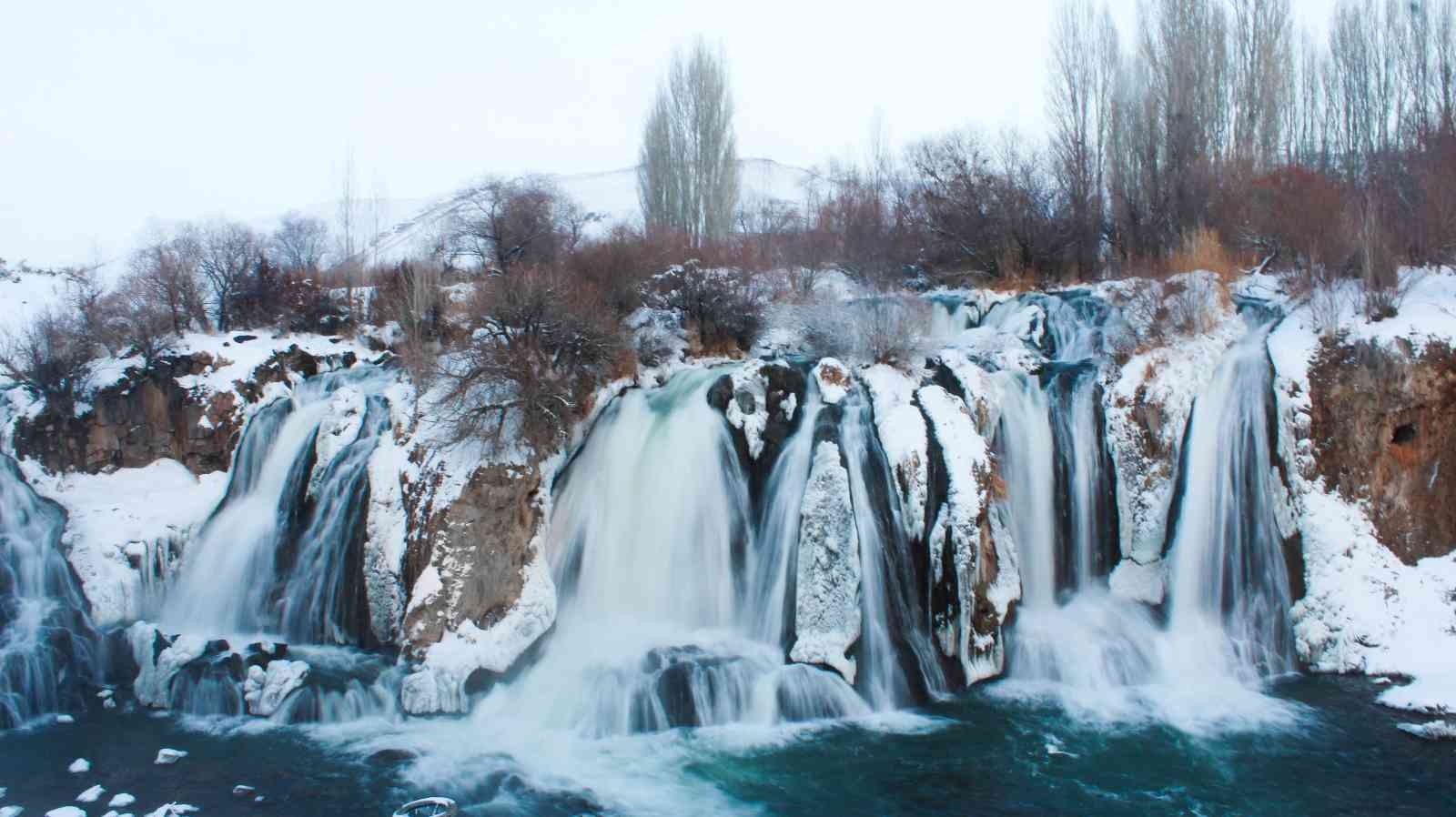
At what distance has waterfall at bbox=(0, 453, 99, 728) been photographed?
11.5 metres

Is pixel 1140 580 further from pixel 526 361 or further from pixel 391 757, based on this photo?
pixel 391 757

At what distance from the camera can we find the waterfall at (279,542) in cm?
1318

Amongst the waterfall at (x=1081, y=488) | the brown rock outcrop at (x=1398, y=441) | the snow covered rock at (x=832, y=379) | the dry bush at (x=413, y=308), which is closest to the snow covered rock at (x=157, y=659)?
the dry bush at (x=413, y=308)

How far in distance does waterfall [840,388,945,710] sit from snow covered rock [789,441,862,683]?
0.19 metres

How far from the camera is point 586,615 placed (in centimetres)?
1259

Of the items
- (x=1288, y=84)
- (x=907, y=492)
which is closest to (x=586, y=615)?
(x=907, y=492)

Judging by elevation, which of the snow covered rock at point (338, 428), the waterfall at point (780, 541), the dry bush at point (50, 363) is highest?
the dry bush at point (50, 363)

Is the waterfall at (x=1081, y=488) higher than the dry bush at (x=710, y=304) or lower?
lower

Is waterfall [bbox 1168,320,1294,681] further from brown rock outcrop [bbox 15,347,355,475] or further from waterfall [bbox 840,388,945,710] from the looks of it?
brown rock outcrop [bbox 15,347,355,475]

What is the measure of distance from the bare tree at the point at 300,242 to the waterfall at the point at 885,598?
17810mm

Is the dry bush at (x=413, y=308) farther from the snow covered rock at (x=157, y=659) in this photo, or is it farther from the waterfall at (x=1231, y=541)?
the waterfall at (x=1231, y=541)

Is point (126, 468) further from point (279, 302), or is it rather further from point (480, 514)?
point (480, 514)

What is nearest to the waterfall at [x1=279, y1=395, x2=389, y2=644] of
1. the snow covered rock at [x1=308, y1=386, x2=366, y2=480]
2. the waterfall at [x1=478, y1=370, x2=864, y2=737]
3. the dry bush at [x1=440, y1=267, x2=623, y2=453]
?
the snow covered rock at [x1=308, y1=386, x2=366, y2=480]

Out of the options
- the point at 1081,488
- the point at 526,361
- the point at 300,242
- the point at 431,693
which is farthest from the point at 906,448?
the point at 300,242
